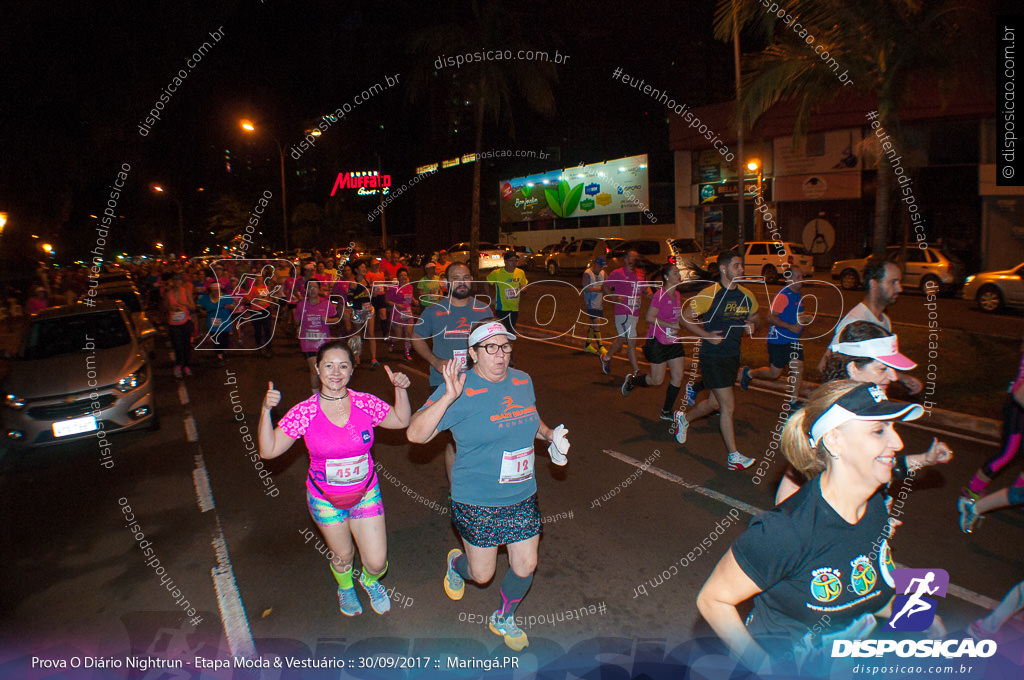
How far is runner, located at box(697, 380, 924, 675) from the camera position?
2.03 meters

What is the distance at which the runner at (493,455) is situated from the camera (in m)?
3.51

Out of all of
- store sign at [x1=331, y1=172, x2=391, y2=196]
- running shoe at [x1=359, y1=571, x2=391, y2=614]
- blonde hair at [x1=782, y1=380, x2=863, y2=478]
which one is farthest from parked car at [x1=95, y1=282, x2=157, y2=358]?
store sign at [x1=331, y1=172, x2=391, y2=196]

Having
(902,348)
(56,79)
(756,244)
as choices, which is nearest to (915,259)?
(756,244)

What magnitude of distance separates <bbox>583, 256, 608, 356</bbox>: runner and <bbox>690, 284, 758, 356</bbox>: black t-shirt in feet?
21.8

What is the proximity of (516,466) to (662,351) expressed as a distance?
4.81 metres

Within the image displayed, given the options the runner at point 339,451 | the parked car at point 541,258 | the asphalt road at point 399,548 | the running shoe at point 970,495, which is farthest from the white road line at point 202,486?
the parked car at point 541,258

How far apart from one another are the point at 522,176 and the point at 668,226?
543 inches

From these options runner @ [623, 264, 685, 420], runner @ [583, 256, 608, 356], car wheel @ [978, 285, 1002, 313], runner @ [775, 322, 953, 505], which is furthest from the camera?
car wheel @ [978, 285, 1002, 313]

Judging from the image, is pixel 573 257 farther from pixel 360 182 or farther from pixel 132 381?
pixel 132 381

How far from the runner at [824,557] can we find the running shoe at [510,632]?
1883 millimetres

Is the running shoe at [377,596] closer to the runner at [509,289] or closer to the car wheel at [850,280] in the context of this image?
the runner at [509,289]

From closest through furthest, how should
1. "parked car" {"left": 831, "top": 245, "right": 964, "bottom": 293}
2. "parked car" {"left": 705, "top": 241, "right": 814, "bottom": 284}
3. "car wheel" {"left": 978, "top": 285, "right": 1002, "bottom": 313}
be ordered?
"car wheel" {"left": 978, "top": 285, "right": 1002, "bottom": 313}
"parked car" {"left": 831, "top": 245, "right": 964, "bottom": 293}
"parked car" {"left": 705, "top": 241, "right": 814, "bottom": 284}

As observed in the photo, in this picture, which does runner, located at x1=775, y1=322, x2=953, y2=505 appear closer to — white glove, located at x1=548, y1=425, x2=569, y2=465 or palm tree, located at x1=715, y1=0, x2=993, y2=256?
white glove, located at x1=548, y1=425, x2=569, y2=465

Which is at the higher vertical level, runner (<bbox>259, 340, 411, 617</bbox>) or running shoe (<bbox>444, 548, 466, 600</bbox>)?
runner (<bbox>259, 340, 411, 617</bbox>)
